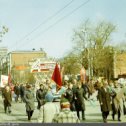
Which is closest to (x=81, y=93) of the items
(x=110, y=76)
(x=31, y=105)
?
(x=31, y=105)

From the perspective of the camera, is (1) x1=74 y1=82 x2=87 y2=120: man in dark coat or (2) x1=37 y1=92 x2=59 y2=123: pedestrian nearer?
(2) x1=37 y1=92 x2=59 y2=123: pedestrian

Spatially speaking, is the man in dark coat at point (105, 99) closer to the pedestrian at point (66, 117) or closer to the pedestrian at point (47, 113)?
the pedestrian at point (47, 113)

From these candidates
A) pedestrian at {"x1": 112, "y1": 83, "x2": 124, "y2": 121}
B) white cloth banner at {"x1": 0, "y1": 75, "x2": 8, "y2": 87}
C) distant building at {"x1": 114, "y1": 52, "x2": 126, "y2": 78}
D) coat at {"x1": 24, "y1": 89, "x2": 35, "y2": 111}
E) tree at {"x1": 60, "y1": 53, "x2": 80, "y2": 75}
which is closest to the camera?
pedestrian at {"x1": 112, "y1": 83, "x2": 124, "y2": 121}

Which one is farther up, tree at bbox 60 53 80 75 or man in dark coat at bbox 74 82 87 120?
tree at bbox 60 53 80 75

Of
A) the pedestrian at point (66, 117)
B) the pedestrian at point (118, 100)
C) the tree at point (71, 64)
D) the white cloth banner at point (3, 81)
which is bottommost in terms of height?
the pedestrian at point (66, 117)

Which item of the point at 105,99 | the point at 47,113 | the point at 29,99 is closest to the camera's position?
the point at 47,113

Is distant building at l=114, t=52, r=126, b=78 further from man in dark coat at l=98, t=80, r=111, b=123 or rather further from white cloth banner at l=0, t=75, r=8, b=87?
man in dark coat at l=98, t=80, r=111, b=123

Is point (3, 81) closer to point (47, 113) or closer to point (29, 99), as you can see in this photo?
point (29, 99)

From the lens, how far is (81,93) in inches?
Result: 915

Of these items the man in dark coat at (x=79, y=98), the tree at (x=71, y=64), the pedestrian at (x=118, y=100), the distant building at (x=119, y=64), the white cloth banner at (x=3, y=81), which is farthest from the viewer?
the distant building at (x=119, y=64)

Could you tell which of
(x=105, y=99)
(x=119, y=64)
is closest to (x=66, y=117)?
(x=105, y=99)

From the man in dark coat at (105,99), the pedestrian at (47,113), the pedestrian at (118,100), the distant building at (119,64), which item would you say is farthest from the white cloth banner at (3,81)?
the distant building at (119,64)

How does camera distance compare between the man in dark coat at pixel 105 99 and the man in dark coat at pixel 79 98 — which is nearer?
the man in dark coat at pixel 105 99

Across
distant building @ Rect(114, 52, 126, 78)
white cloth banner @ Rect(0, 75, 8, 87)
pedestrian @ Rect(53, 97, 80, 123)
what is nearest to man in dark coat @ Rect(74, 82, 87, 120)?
pedestrian @ Rect(53, 97, 80, 123)
